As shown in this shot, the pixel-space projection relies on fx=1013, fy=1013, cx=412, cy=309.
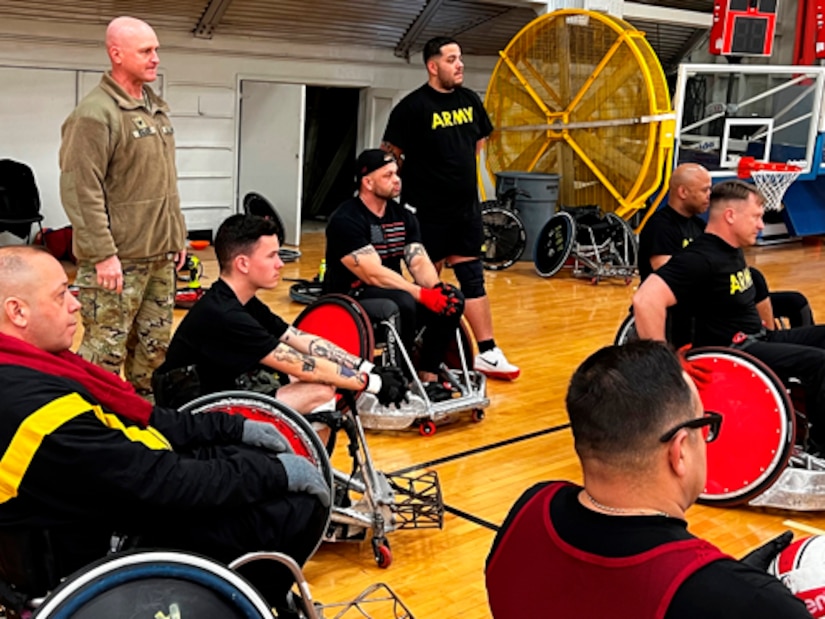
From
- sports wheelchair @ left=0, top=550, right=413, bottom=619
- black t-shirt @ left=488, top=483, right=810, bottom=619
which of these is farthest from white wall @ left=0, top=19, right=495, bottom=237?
black t-shirt @ left=488, top=483, right=810, bottom=619

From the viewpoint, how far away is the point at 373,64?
1069 centimetres

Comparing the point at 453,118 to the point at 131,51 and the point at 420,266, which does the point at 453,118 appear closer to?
the point at 420,266

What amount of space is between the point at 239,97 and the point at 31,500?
8.24 m

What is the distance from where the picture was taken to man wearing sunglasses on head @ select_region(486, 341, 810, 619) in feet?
4.45

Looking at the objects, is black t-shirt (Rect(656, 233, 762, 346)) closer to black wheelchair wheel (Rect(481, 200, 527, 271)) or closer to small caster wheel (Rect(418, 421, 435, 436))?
small caster wheel (Rect(418, 421, 435, 436))

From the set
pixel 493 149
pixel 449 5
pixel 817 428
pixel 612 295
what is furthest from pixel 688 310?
pixel 449 5

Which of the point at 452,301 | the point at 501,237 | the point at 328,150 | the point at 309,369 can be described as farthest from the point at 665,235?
the point at 328,150

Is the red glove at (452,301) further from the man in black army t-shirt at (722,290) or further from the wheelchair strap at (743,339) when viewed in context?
the wheelchair strap at (743,339)

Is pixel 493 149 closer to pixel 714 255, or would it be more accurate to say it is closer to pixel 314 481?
pixel 714 255

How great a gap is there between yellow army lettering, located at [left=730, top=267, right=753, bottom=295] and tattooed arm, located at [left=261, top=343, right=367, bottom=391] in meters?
1.56

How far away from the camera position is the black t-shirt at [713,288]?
12.7 feet

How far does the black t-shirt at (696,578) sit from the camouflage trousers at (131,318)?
2.78m

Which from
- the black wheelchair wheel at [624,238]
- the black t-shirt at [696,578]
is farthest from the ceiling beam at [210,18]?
the black t-shirt at [696,578]

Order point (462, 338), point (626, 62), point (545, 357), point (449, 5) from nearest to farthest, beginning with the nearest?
1. point (462, 338)
2. point (545, 357)
3. point (626, 62)
4. point (449, 5)
